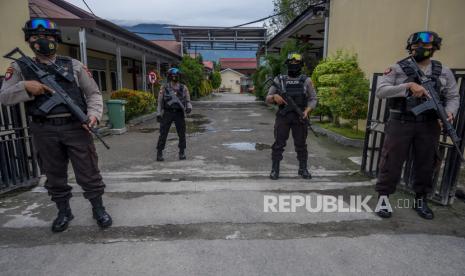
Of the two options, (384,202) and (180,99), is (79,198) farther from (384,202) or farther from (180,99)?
(384,202)

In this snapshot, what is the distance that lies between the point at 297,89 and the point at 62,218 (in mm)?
3334

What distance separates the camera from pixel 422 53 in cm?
316

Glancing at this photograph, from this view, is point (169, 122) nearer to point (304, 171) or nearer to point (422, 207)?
point (304, 171)

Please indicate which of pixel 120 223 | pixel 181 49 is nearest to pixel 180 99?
pixel 120 223

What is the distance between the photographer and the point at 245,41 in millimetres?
27094

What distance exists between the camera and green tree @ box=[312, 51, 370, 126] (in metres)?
7.55

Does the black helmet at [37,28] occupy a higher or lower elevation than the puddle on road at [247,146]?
higher

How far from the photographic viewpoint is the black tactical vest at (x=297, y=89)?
4.54 meters

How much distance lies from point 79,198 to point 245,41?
2511 centimetres

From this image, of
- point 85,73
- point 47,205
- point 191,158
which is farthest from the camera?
point 191,158

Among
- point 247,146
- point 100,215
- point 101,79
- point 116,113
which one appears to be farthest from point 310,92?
point 101,79

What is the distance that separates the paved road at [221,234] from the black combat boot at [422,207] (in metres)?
0.08

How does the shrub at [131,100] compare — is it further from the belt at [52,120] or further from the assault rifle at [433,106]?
the assault rifle at [433,106]

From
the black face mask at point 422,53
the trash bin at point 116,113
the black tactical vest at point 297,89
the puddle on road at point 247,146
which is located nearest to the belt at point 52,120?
the black tactical vest at point 297,89
